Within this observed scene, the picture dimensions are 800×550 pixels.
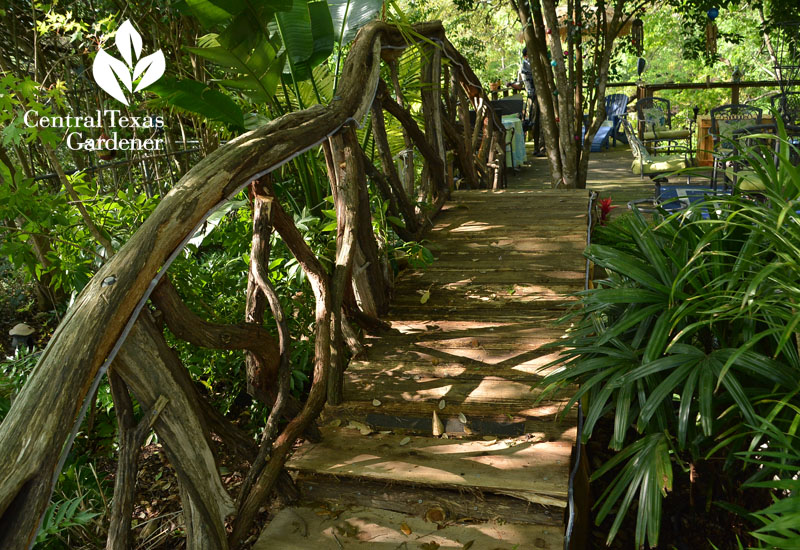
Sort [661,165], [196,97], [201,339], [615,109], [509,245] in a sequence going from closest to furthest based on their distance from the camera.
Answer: [201,339]
[196,97]
[509,245]
[661,165]
[615,109]

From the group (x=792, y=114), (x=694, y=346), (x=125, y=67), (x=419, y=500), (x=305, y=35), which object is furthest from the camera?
(x=792, y=114)

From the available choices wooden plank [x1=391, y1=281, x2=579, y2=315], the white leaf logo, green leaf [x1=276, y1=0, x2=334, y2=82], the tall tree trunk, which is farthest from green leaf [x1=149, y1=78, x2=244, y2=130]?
the tall tree trunk

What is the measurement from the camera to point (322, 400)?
2.36m

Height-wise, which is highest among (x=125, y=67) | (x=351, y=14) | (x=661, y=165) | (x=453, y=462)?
(x=351, y=14)

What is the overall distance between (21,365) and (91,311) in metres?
2.25

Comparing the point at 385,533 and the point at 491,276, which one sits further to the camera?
the point at 491,276

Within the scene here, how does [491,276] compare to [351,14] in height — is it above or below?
below

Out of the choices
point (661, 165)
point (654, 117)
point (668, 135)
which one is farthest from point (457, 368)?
point (654, 117)

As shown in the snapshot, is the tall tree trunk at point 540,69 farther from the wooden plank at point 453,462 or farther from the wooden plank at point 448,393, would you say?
the wooden plank at point 453,462

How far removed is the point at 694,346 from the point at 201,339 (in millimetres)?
1468

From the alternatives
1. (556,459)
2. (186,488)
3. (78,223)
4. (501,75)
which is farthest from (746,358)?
(501,75)

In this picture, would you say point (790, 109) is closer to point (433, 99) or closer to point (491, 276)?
point (433, 99)

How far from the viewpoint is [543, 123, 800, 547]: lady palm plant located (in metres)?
1.81

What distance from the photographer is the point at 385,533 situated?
2.11m
